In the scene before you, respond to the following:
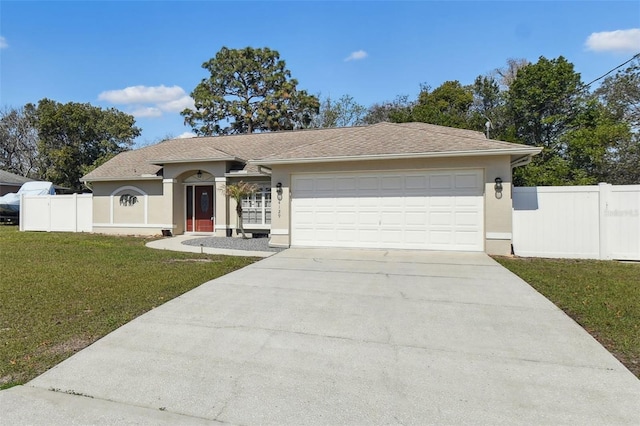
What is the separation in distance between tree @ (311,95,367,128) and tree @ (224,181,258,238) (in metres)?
22.2

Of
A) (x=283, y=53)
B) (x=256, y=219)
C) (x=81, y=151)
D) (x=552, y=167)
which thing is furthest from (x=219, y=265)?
(x=81, y=151)

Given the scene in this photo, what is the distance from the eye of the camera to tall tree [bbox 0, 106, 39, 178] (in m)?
39.9

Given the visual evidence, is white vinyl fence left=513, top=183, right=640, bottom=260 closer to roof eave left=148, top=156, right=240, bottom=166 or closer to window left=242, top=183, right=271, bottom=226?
window left=242, top=183, right=271, bottom=226

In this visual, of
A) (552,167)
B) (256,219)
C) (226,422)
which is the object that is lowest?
(226,422)

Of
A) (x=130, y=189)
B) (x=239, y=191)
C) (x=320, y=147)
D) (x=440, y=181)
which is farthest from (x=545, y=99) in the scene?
(x=130, y=189)

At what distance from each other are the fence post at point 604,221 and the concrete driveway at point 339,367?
5.49 metres

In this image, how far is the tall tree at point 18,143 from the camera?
1571 inches

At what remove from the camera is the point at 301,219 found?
1188 cm

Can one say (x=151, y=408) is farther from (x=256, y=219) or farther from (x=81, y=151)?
(x=81, y=151)

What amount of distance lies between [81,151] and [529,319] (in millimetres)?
39078

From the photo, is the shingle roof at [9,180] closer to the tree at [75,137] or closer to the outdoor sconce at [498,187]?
the tree at [75,137]

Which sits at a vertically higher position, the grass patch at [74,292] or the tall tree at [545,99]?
the tall tree at [545,99]

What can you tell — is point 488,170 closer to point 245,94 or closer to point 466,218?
point 466,218

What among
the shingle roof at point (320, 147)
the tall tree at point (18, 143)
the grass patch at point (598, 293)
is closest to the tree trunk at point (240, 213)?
the shingle roof at point (320, 147)
